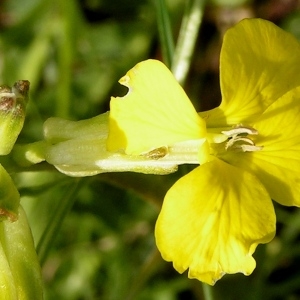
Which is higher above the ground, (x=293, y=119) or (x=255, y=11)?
(x=293, y=119)

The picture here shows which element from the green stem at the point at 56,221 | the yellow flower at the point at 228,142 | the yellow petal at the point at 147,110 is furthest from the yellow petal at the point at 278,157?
the green stem at the point at 56,221

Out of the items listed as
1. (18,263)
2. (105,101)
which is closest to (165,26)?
(18,263)

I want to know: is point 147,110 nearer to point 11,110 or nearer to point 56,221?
point 11,110

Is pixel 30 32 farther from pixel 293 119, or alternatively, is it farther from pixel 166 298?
pixel 293 119

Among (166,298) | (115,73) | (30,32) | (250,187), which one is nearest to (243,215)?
(250,187)

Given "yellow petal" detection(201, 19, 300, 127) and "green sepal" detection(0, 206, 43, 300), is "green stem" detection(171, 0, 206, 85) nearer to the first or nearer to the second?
"yellow petal" detection(201, 19, 300, 127)

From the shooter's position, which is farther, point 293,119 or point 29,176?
point 29,176
